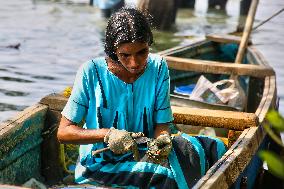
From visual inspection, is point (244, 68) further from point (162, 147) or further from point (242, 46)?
point (162, 147)

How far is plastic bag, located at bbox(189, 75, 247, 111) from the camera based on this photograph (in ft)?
19.2

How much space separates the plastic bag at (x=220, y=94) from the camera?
585cm

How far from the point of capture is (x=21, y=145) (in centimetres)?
360

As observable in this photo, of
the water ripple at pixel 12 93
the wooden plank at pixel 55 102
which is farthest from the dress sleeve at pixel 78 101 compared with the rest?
the water ripple at pixel 12 93

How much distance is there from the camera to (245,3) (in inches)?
849

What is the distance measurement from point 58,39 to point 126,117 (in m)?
13.2

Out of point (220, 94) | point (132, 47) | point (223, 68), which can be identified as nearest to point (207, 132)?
point (220, 94)

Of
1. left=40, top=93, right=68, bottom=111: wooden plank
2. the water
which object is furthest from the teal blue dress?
the water

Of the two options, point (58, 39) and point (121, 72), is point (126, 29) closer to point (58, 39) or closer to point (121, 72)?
point (121, 72)

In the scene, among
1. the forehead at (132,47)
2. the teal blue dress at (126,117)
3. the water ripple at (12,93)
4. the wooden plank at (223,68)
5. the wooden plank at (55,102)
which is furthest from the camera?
the water ripple at (12,93)

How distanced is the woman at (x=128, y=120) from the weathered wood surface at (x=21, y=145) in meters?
0.63

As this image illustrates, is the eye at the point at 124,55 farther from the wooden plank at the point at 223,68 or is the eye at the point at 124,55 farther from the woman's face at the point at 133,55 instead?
the wooden plank at the point at 223,68

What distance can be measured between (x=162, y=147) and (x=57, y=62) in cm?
1015

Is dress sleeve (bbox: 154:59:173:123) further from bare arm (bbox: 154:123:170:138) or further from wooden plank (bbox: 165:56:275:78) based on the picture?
wooden plank (bbox: 165:56:275:78)
